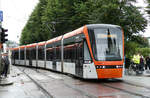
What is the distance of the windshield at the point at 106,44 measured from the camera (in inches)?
557

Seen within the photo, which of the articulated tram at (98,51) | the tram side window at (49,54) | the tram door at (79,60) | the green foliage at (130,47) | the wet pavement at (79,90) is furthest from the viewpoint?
the tram side window at (49,54)

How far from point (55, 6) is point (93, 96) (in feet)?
93.2

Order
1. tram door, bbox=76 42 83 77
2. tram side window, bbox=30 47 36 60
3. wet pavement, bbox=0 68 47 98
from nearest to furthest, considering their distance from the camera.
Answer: wet pavement, bbox=0 68 47 98
tram door, bbox=76 42 83 77
tram side window, bbox=30 47 36 60

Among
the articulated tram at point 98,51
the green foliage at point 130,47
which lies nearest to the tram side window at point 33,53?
the green foliage at point 130,47

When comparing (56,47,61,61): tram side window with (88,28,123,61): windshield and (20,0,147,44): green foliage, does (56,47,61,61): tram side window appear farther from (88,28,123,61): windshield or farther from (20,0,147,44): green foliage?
(88,28,123,61): windshield

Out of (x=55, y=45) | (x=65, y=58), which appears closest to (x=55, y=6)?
(x=55, y=45)

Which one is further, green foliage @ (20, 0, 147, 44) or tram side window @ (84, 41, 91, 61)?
green foliage @ (20, 0, 147, 44)

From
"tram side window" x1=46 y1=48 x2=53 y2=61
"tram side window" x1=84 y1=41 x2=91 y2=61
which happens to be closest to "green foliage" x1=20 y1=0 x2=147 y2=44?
"tram side window" x1=46 y1=48 x2=53 y2=61

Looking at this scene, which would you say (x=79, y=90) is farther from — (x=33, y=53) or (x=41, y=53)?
(x=33, y=53)

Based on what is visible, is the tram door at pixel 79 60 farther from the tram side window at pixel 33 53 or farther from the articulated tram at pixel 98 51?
the tram side window at pixel 33 53

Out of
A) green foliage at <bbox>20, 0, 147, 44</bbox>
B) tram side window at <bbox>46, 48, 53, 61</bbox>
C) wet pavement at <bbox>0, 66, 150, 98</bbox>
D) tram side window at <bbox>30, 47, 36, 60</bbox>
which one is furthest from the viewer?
tram side window at <bbox>30, 47, 36, 60</bbox>

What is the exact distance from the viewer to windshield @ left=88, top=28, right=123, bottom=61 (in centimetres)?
1414

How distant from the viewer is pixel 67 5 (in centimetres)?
3519

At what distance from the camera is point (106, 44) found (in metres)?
14.4
